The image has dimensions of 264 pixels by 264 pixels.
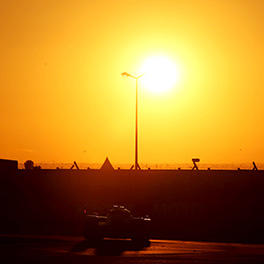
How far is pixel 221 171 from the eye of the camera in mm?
47812

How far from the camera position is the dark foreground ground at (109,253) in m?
17.0

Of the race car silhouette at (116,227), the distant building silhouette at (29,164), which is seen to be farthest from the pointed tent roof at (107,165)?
the race car silhouette at (116,227)

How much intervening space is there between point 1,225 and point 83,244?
49.9 ft

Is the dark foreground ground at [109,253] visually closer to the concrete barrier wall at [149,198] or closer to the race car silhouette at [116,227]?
the race car silhouette at [116,227]

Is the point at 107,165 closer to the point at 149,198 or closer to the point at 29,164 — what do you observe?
the point at 149,198

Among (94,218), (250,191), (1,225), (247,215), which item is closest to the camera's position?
(94,218)

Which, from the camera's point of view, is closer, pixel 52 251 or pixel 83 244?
pixel 52 251

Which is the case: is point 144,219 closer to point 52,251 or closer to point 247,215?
point 52,251

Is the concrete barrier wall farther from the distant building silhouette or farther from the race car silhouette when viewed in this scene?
the distant building silhouette

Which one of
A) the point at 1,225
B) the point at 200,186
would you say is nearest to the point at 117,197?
the point at 200,186

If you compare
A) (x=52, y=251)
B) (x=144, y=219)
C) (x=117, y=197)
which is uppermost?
(x=117, y=197)

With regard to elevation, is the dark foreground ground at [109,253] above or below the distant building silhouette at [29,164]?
below

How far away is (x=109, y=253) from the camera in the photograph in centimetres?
1934

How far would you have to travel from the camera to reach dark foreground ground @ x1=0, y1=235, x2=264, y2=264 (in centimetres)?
1703
